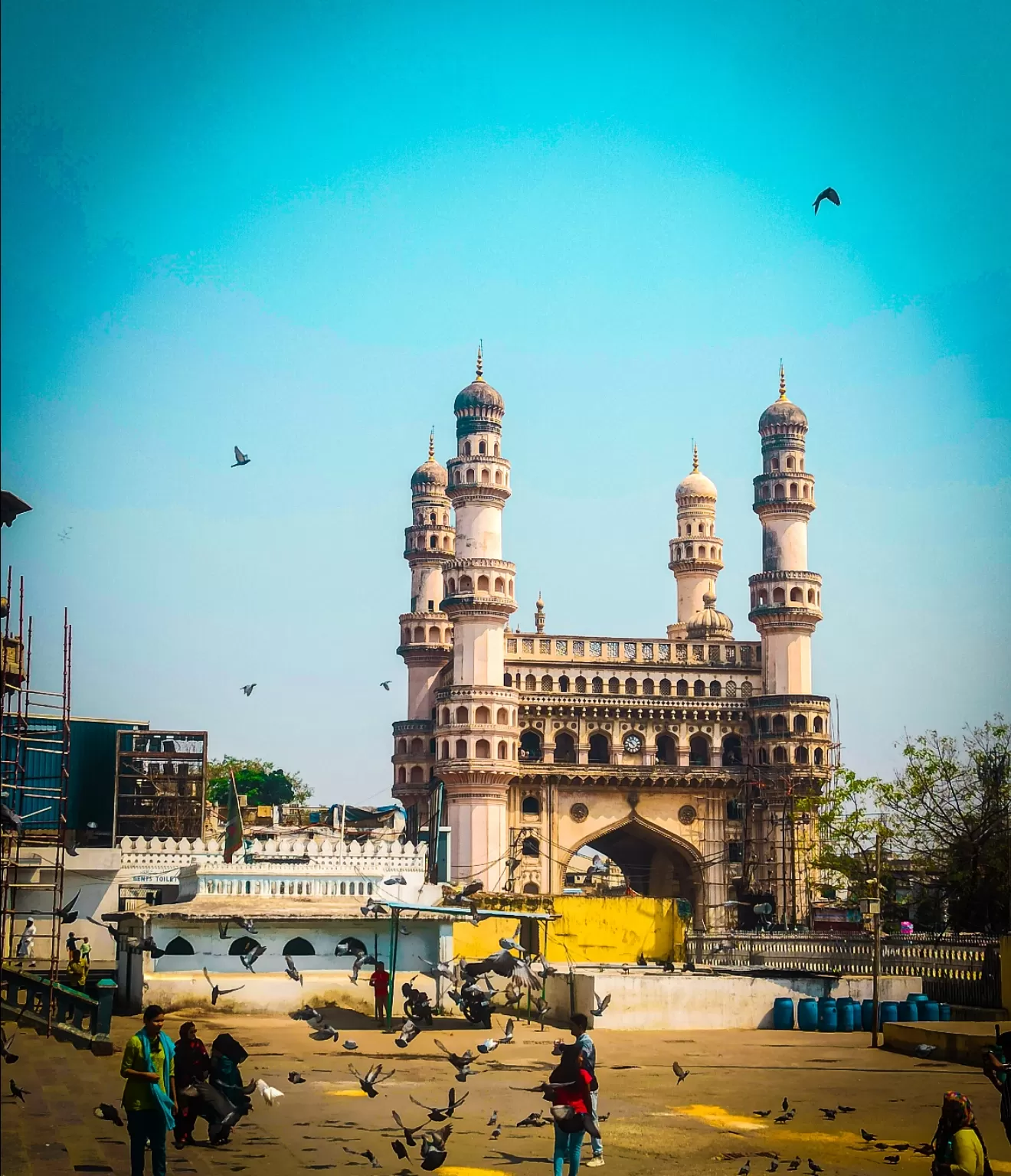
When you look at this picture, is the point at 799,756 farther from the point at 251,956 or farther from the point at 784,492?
the point at 251,956

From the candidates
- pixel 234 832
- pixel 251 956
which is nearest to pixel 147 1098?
pixel 251 956

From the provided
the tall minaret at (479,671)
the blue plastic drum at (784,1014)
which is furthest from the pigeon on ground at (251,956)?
the tall minaret at (479,671)

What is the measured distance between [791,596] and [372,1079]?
45569 mm

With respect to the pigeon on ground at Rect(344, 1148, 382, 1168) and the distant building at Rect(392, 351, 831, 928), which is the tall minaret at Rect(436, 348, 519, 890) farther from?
the pigeon on ground at Rect(344, 1148, 382, 1168)

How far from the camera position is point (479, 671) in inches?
2309

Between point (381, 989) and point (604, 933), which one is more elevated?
point (604, 933)

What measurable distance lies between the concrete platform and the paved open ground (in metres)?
0.28

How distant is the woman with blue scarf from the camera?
506 inches

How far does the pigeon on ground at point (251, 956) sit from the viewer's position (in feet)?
85.2

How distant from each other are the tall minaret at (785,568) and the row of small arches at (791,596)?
1.1 inches

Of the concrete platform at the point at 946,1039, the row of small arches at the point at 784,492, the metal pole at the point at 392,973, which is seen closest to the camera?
the concrete platform at the point at 946,1039

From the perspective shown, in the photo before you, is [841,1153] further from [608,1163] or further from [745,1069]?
[745,1069]

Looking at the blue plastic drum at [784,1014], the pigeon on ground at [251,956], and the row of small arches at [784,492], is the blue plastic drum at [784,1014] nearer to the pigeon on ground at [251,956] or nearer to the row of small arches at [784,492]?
the pigeon on ground at [251,956]

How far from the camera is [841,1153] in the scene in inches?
659
